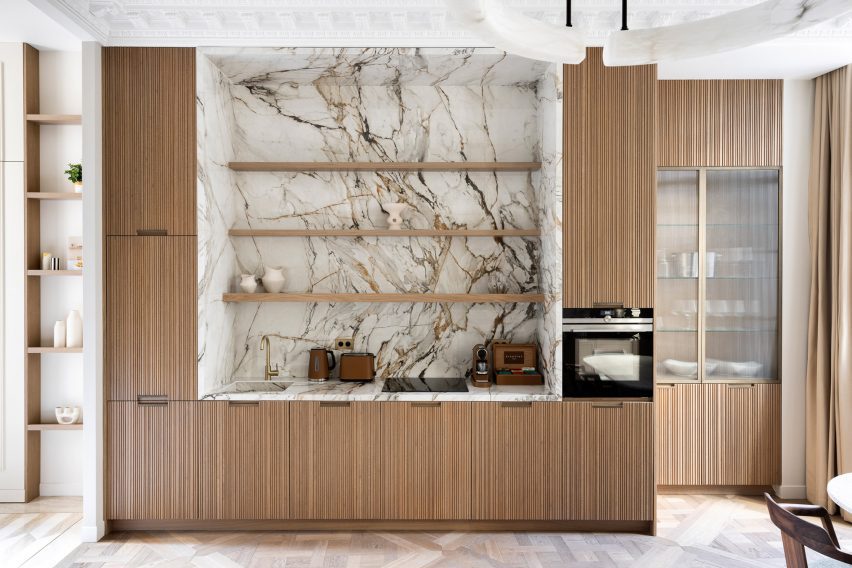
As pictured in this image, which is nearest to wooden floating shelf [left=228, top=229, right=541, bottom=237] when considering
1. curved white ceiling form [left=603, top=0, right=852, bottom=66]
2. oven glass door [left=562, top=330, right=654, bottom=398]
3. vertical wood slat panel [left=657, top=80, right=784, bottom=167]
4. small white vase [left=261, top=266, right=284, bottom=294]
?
small white vase [left=261, top=266, right=284, bottom=294]

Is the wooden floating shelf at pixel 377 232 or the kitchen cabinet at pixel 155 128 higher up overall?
the kitchen cabinet at pixel 155 128

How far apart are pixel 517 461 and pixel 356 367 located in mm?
1038

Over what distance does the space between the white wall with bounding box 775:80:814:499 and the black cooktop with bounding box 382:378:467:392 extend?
6.60 ft

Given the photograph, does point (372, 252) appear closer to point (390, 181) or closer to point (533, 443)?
point (390, 181)

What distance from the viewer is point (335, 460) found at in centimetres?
307

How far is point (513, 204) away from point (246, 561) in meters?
2.41

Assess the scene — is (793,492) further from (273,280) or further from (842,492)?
(273,280)

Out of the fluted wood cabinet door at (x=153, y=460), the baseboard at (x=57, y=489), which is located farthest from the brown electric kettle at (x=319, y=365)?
the baseboard at (x=57, y=489)

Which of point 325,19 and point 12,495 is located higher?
point 325,19

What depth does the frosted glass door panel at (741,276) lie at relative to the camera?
11.8 feet

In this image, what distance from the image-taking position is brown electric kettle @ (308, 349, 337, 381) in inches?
134

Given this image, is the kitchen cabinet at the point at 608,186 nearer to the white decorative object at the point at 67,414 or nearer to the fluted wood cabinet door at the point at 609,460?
the fluted wood cabinet door at the point at 609,460

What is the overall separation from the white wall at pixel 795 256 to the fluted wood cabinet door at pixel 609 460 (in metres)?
1.16

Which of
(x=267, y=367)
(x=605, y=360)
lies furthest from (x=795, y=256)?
(x=267, y=367)
